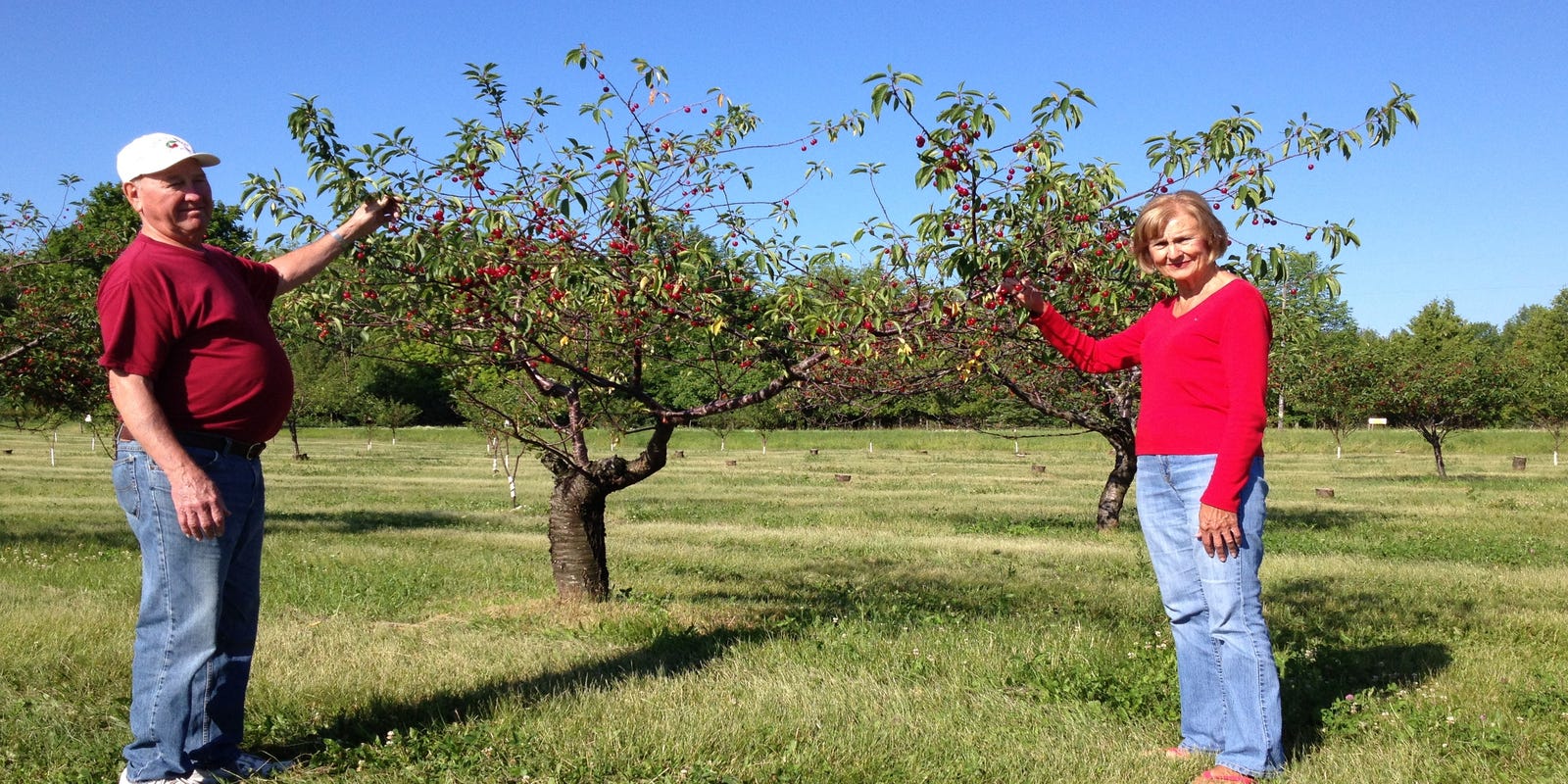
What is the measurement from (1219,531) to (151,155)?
3692mm

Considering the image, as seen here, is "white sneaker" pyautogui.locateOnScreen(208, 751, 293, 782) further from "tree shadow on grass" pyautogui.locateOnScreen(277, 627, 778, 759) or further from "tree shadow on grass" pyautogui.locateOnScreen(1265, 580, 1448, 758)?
"tree shadow on grass" pyautogui.locateOnScreen(1265, 580, 1448, 758)

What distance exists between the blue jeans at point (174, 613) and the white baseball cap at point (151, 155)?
88cm

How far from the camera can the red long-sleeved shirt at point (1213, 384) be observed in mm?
3824

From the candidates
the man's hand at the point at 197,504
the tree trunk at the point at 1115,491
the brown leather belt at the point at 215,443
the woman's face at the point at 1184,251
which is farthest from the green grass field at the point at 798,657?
the woman's face at the point at 1184,251

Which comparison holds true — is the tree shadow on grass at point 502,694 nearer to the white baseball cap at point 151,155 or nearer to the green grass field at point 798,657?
the green grass field at point 798,657

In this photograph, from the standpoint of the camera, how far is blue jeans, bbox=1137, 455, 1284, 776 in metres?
3.98

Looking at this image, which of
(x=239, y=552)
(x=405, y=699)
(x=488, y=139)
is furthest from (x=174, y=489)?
(x=488, y=139)

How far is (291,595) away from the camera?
29.5 feet

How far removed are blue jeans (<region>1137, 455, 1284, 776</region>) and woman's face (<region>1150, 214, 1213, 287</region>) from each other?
2.20 feet

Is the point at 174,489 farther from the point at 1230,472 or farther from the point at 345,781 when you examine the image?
the point at 1230,472

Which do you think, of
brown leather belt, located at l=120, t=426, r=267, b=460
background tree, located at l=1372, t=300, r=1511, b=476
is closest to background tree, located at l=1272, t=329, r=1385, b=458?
background tree, located at l=1372, t=300, r=1511, b=476

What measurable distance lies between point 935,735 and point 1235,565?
1379mm

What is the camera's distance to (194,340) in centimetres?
361

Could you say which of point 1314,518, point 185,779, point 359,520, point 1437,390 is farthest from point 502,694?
point 1437,390
